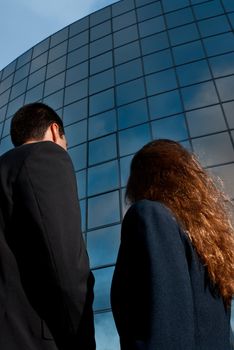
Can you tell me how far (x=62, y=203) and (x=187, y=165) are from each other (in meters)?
0.71

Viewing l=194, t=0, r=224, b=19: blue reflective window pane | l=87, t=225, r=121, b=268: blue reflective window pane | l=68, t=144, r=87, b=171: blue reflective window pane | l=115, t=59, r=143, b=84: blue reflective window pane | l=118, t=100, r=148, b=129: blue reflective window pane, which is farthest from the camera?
l=194, t=0, r=224, b=19: blue reflective window pane

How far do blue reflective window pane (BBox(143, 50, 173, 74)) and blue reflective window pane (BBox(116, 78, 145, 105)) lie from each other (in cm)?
63

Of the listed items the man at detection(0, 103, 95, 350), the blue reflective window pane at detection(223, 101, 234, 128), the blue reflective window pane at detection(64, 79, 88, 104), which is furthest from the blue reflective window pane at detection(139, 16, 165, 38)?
the man at detection(0, 103, 95, 350)

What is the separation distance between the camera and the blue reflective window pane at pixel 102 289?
1031 centimetres

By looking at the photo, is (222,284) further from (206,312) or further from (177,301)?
(177,301)

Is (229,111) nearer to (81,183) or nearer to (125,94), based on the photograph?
(125,94)

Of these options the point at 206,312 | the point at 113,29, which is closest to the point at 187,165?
the point at 206,312

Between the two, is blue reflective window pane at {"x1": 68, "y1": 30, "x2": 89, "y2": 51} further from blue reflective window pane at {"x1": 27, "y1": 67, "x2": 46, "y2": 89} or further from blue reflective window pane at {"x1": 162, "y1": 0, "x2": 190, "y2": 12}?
blue reflective window pane at {"x1": 162, "y1": 0, "x2": 190, "y2": 12}

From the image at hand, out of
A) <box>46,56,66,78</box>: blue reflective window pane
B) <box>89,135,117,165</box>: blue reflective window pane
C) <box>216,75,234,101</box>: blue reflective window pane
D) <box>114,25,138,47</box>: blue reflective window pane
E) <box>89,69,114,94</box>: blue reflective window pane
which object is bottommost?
<box>216,75,234,101</box>: blue reflective window pane

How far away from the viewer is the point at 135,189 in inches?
77.8

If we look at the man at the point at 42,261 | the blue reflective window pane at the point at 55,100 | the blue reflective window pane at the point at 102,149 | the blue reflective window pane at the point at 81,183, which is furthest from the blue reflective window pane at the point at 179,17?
the man at the point at 42,261

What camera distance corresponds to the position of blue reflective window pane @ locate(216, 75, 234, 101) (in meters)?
12.6

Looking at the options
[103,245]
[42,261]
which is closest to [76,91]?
[103,245]

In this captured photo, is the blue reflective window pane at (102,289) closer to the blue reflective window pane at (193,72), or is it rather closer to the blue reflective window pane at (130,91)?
the blue reflective window pane at (130,91)
